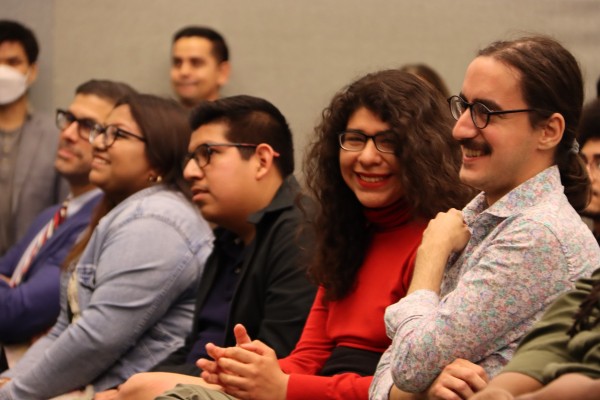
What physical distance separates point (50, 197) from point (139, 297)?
196 cm

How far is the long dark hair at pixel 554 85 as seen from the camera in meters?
2.01

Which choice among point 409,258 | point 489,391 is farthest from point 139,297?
point 489,391

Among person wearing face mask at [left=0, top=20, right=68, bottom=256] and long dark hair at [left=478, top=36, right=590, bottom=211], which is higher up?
long dark hair at [left=478, top=36, right=590, bottom=211]

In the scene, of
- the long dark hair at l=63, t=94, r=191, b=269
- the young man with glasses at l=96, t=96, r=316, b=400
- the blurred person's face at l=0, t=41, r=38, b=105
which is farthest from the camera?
the blurred person's face at l=0, t=41, r=38, b=105

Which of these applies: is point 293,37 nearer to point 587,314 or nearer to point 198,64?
point 198,64

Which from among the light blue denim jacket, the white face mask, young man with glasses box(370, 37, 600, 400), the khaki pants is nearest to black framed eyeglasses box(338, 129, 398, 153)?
young man with glasses box(370, 37, 600, 400)

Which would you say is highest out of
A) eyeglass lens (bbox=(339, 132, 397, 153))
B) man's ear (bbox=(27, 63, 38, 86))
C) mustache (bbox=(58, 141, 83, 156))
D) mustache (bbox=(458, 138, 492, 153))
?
mustache (bbox=(458, 138, 492, 153))

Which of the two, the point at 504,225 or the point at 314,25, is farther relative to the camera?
the point at 314,25

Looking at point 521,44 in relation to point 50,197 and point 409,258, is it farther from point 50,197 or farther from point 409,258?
point 50,197

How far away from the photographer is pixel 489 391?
1494 millimetres

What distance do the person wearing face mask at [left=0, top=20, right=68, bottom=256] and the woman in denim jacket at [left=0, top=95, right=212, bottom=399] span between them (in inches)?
60.3

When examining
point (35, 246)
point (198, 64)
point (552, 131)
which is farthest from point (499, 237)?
point (198, 64)

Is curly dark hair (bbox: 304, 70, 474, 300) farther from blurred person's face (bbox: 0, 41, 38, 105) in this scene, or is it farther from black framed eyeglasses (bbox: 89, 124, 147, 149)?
blurred person's face (bbox: 0, 41, 38, 105)

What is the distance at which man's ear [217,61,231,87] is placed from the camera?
4989 millimetres
